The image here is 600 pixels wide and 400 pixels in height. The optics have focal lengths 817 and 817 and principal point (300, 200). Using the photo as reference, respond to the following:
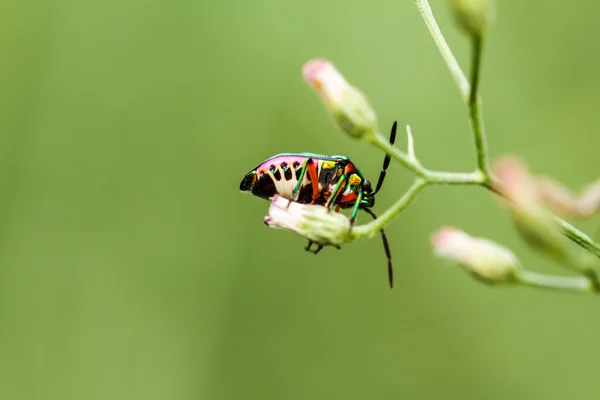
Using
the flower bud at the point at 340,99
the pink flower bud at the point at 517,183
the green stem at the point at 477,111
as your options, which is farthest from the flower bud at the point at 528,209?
the flower bud at the point at 340,99

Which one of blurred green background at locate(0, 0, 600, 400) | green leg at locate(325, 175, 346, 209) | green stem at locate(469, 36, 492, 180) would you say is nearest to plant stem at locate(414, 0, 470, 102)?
green stem at locate(469, 36, 492, 180)

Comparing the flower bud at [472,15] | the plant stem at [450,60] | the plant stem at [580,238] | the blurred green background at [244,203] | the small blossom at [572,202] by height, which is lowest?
the blurred green background at [244,203]

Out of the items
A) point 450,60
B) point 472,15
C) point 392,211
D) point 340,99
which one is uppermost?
point 472,15

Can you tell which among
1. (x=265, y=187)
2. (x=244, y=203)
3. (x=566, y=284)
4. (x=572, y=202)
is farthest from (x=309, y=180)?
(x=244, y=203)

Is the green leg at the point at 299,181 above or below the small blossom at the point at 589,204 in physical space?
below

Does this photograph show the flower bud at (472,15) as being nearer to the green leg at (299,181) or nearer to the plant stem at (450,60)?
the plant stem at (450,60)

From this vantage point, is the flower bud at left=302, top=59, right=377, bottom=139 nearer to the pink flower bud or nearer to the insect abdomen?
the insect abdomen

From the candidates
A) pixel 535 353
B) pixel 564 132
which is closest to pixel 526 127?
pixel 564 132

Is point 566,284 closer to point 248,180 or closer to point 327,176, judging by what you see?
point 327,176
